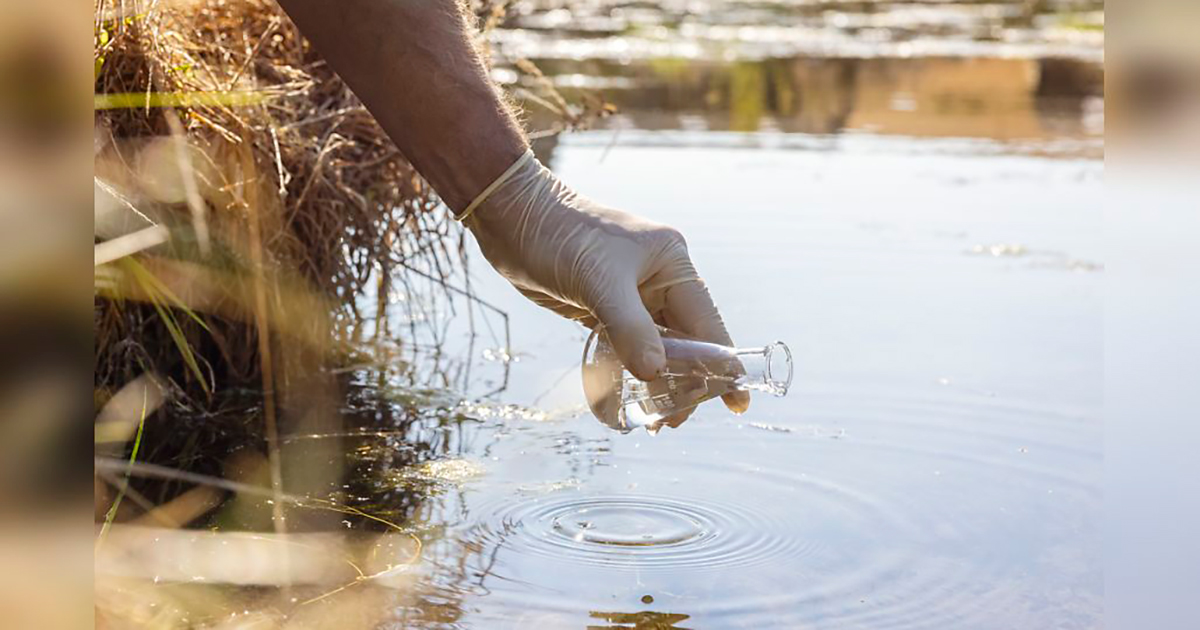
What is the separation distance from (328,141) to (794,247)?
187 cm

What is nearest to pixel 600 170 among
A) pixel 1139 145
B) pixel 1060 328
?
pixel 1060 328

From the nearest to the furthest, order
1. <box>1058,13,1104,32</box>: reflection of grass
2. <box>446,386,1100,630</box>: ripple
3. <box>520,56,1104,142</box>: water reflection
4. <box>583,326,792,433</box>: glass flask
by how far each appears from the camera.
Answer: <box>446,386,1100,630</box>: ripple
<box>583,326,792,433</box>: glass flask
<box>520,56,1104,142</box>: water reflection
<box>1058,13,1104,32</box>: reflection of grass

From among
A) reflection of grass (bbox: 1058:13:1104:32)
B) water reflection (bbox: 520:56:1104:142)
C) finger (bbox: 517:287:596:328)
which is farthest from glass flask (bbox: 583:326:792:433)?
reflection of grass (bbox: 1058:13:1104:32)

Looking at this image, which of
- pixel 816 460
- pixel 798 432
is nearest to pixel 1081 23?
pixel 798 432

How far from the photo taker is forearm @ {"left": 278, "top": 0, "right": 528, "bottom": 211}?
73.2 inches

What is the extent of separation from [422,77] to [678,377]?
0.64m

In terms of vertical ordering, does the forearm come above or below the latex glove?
above

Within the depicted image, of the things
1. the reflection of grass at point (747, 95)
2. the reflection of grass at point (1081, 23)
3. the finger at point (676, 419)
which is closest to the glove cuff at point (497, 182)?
the finger at point (676, 419)

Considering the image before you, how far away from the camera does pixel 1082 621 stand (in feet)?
6.46

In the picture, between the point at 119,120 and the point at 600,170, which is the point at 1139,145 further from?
the point at 600,170

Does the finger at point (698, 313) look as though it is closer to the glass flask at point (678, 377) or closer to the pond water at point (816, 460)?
the glass flask at point (678, 377)

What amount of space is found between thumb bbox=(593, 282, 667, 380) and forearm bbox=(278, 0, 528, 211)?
0.26m

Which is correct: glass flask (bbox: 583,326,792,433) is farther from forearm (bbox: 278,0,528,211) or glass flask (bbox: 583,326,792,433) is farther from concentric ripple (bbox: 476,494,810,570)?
forearm (bbox: 278,0,528,211)

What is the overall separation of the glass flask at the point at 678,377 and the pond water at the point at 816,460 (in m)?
0.22
